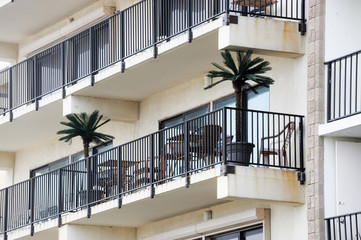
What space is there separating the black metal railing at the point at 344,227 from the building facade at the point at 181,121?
0.06m

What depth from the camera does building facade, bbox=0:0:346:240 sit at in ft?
82.1

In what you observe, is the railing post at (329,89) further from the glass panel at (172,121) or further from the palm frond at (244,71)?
the glass panel at (172,121)

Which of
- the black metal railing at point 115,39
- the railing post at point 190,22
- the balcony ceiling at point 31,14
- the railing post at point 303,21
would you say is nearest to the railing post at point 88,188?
the black metal railing at point 115,39

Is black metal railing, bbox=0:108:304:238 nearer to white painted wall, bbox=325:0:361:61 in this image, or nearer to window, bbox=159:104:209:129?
window, bbox=159:104:209:129

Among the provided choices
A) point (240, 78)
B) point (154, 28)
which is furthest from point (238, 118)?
point (154, 28)

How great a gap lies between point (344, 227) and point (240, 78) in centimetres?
338

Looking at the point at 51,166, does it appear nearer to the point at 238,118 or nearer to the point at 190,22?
the point at 190,22

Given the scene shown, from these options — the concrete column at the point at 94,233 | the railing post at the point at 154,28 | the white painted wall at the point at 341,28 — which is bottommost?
the concrete column at the point at 94,233

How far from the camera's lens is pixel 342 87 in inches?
987

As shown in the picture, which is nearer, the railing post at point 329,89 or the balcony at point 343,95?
the balcony at point 343,95

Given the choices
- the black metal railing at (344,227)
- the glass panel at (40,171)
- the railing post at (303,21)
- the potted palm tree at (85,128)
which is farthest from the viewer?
the glass panel at (40,171)

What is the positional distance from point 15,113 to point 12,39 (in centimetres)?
444

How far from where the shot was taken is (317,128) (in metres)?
25.0

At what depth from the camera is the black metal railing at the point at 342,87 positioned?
2477cm
